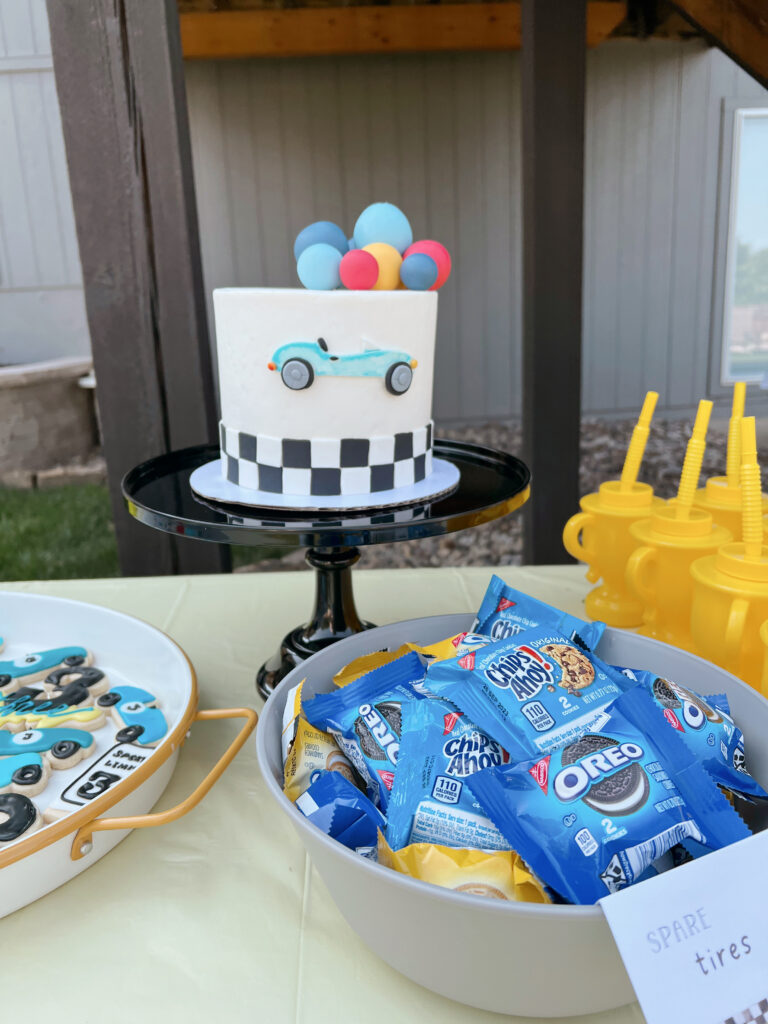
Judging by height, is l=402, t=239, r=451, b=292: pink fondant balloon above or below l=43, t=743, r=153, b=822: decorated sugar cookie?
above

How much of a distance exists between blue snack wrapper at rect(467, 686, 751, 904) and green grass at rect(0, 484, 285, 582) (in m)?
2.11

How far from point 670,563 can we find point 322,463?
372mm

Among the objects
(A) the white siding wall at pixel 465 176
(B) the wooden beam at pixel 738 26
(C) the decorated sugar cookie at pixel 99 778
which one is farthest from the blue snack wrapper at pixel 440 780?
(A) the white siding wall at pixel 465 176

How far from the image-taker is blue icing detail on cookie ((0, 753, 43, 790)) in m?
0.58

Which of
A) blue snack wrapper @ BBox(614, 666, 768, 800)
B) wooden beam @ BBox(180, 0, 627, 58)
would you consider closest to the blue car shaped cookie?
blue snack wrapper @ BBox(614, 666, 768, 800)

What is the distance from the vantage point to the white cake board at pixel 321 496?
0.66 metres

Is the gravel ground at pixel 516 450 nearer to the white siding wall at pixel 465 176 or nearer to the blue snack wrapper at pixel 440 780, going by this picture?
the white siding wall at pixel 465 176

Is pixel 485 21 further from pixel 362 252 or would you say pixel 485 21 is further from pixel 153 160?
A: pixel 362 252

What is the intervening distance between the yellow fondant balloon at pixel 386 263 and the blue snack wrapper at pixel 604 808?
1.42ft

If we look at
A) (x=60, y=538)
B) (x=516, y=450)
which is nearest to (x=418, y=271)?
(x=60, y=538)

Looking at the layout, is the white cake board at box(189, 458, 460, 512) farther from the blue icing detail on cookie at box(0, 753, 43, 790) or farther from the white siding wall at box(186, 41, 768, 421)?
the white siding wall at box(186, 41, 768, 421)

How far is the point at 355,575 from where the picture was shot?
1.16 m

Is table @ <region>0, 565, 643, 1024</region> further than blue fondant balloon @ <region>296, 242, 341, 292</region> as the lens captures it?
No

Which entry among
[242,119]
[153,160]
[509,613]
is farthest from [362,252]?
[242,119]
